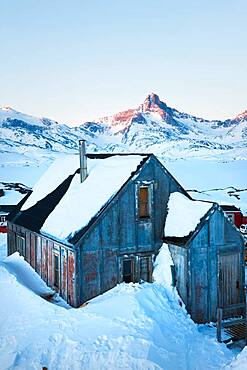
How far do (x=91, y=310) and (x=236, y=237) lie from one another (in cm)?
650

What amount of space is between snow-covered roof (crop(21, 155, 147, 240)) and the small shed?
9.58 feet

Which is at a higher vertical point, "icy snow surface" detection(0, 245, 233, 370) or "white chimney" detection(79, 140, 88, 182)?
"white chimney" detection(79, 140, 88, 182)

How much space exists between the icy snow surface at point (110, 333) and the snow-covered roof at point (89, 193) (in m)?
2.92

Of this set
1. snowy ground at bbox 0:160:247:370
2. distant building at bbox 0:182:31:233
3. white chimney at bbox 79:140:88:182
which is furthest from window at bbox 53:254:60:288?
distant building at bbox 0:182:31:233

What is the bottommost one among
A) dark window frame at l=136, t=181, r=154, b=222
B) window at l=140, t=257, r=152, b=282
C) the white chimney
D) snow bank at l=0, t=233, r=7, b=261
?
snow bank at l=0, t=233, r=7, b=261

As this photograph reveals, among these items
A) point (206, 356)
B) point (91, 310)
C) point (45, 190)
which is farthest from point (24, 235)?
point (206, 356)

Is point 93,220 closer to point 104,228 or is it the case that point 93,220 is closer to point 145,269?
point 104,228

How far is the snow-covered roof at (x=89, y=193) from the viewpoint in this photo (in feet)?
57.3

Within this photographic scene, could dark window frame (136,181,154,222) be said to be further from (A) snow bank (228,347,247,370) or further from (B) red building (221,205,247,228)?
(B) red building (221,205,247,228)

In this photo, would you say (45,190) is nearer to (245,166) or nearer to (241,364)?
(241,364)

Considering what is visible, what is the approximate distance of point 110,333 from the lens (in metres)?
13.5

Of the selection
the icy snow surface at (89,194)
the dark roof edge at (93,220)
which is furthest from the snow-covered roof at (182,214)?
the icy snow surface at (89,194)

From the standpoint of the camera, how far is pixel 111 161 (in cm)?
2022

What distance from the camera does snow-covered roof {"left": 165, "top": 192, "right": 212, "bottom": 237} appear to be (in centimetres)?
1688
